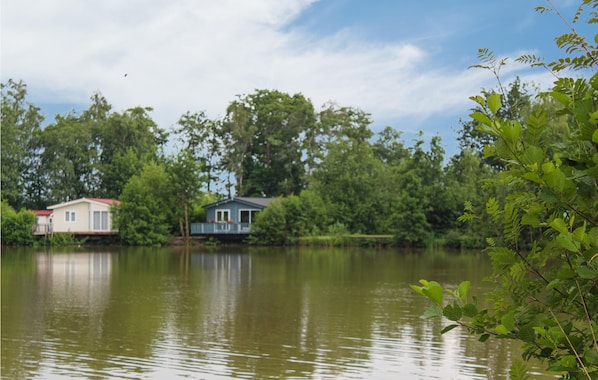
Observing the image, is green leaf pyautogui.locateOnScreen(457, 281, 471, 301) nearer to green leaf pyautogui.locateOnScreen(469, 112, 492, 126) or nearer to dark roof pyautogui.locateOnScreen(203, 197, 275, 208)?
green leaf pyautogui.locateOnScreen(469, 112, 492, 126)

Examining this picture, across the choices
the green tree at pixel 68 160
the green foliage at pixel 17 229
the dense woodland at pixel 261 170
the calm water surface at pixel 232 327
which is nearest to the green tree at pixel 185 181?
the dense woodland at pixel 261 170

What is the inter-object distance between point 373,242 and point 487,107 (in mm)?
36484

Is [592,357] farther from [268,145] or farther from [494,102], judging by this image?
[268,145]

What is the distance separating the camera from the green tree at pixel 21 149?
48562 millimetres

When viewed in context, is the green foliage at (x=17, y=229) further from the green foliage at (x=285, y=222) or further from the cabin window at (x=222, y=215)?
the green foliage at (x=285, y=222)

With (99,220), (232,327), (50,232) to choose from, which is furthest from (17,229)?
(232,327)

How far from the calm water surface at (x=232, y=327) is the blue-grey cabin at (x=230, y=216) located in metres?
17.9

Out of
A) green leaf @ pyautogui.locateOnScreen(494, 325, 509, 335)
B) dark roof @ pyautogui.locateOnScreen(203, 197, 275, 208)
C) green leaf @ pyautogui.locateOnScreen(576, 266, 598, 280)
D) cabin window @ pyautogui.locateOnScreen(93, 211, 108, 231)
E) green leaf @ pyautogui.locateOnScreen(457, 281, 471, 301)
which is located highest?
dark roof @ pyautogui.locateOnScreen(203, 197, 275, 208)

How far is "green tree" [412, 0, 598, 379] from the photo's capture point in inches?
66.3

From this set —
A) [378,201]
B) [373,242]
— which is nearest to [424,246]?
[373,242]

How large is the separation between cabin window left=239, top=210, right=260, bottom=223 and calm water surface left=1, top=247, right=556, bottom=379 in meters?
19.3

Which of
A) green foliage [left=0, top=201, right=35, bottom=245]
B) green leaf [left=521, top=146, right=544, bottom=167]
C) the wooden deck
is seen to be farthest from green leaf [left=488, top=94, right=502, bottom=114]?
the wooden deck

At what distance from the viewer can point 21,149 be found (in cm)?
4938

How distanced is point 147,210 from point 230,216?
17.9 ft
